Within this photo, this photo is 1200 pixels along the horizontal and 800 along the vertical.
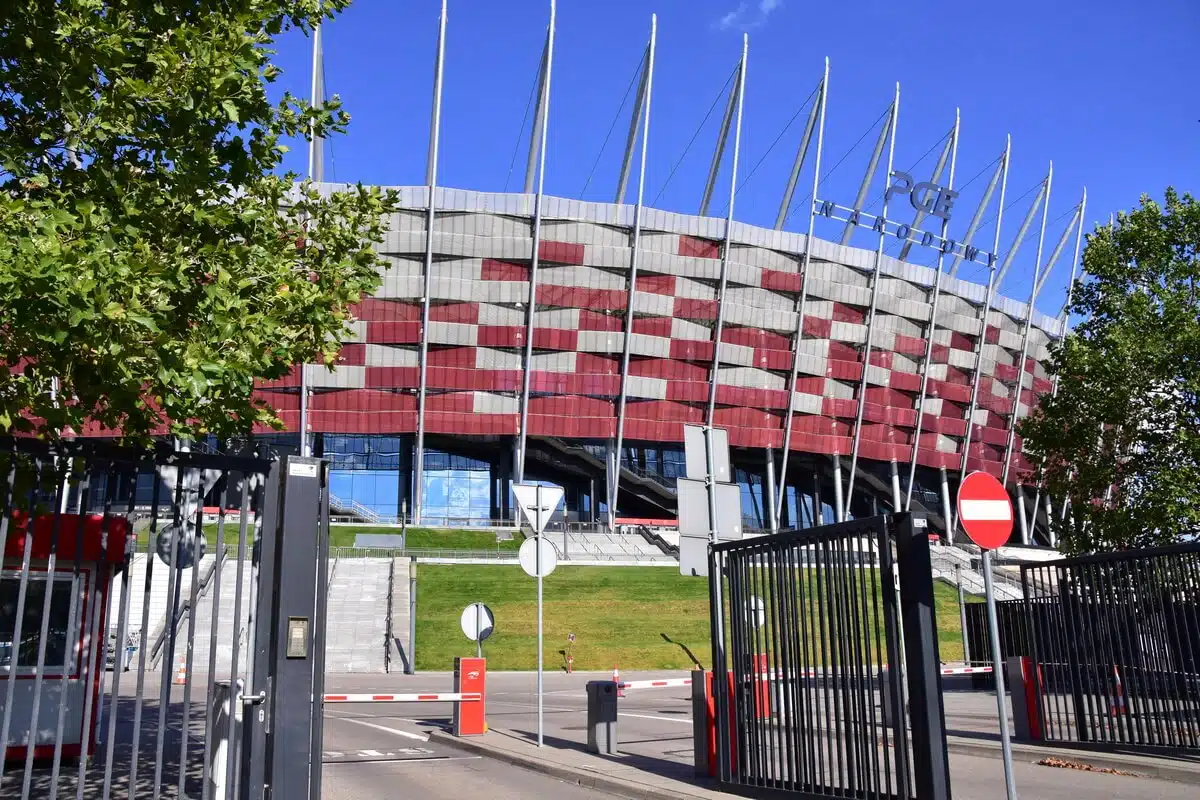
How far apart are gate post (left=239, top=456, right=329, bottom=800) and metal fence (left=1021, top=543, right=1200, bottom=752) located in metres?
9.98

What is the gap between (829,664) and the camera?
8.40 metres

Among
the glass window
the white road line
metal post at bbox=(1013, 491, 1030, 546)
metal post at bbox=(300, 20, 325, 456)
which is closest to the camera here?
the glass window

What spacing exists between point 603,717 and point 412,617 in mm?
24125

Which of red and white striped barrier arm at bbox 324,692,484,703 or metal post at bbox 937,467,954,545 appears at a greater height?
metal post at bbox 937,467,954,545

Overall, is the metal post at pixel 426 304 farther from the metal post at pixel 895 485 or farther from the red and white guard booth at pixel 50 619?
the red and white guard booth at pixel 50 619

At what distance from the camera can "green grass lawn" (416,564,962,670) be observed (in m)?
33.3

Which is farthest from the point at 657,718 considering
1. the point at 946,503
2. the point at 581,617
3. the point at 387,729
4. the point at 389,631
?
the point at 946,503

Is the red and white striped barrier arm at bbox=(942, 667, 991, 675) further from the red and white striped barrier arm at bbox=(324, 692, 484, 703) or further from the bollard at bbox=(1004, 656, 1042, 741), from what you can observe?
the red and white striped barrier arm at bbox=(324, 692, 484, 703)

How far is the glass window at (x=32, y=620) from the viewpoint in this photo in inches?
352

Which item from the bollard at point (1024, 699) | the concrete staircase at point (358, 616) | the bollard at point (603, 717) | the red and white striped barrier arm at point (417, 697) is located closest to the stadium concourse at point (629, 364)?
the concrete staircase at point (358, 616)

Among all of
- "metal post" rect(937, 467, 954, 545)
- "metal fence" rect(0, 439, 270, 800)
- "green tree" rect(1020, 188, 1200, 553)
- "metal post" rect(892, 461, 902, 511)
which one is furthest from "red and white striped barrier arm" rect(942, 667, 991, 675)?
"metal post" rect(937, 467, 954, 545)

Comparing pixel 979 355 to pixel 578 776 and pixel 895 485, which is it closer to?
pixel 895 485

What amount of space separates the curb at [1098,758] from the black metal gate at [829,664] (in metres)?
3.80

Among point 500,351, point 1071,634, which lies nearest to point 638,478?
point 500,351
